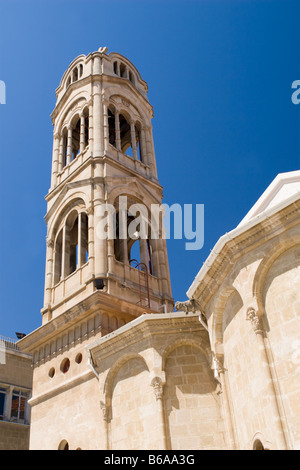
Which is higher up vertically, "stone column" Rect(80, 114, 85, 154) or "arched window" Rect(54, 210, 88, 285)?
"stone column" Rect(80, 114, 85, 154)

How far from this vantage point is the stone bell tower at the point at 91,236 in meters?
18.5

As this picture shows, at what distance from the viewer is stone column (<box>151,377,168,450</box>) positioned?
43.8 ft

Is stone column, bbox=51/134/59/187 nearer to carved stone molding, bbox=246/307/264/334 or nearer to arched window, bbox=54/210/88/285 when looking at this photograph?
arched window, bbox=54/210/88/285

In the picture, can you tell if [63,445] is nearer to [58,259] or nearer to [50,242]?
[58,259]

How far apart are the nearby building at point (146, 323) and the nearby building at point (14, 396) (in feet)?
23.4

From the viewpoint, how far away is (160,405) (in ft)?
45.1

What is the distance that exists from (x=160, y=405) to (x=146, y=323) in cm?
239

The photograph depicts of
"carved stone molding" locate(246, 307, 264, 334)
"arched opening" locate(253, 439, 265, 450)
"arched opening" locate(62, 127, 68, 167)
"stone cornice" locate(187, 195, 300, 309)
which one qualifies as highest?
"arched opening" locate(62, 127, 68, 167)

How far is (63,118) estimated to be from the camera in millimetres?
28594

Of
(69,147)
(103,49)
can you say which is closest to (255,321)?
(69,147)

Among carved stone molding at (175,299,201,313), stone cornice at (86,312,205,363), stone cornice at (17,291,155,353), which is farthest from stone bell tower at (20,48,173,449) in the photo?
carved stone molding at (175,299,201,313)

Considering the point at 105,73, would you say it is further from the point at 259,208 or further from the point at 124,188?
the point at 259,208

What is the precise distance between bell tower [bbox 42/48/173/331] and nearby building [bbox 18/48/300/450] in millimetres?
76

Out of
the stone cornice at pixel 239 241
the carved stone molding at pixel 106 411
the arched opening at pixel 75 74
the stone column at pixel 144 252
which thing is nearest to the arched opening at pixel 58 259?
the stone column at pixel 144 252
